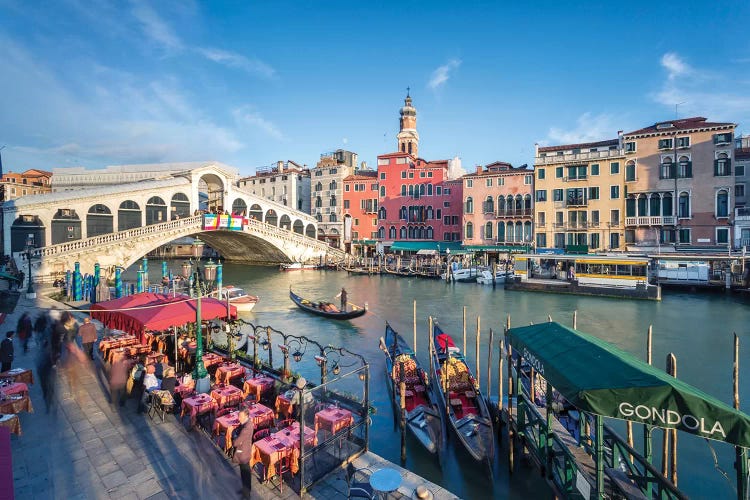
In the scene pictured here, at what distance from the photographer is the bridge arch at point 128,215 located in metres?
33.9

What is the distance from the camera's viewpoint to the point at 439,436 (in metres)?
8.39

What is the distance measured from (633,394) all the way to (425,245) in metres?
39.5

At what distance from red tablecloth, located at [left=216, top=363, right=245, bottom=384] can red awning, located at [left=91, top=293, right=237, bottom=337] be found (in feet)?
3.95

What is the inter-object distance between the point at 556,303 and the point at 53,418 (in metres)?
25.0

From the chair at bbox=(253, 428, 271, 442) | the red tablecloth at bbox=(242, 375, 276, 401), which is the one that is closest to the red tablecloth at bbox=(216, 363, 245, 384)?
the red tablecloth at bbox=(242, 375, 276, 401)

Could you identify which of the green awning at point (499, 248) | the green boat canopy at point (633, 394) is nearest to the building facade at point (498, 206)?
the green awning at point (499, 248)

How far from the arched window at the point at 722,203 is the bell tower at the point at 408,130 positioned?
102ft

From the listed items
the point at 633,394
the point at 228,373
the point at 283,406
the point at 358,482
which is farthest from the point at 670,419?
the point at 228,373

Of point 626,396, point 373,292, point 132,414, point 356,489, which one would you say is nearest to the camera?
point 626,396

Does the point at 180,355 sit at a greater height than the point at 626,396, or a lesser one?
lesser

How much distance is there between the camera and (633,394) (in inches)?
178

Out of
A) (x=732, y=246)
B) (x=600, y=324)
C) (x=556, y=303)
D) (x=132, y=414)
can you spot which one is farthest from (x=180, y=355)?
(x=732, y=246)

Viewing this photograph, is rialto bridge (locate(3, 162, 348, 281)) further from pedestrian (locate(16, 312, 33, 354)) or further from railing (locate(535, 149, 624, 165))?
railing (locate(535, 149, 624, 165))

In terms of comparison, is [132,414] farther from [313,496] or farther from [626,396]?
[626,396]
